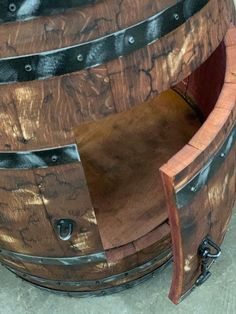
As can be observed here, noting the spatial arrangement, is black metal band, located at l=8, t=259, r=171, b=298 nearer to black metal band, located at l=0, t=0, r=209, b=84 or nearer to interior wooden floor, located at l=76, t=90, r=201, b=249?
interior wooden floor, located at l=76, t=90, r=201, b=249

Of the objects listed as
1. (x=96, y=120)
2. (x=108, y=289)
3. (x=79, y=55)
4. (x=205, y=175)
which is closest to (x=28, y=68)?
(x=79, y=55)

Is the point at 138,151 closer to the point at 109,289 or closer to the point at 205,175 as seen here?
the point at 109,289

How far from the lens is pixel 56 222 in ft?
4.01

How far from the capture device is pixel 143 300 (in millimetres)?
1788

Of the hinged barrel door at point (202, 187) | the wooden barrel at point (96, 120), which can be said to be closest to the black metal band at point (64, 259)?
the wooden barrel at point (96, 120)

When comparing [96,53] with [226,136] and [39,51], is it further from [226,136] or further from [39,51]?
[226,136]

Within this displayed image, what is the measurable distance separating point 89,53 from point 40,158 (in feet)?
0.89

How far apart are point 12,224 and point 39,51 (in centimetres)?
56

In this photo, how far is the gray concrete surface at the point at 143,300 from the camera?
176 centimetres

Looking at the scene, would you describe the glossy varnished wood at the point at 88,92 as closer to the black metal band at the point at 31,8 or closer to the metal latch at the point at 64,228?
the black metal band at the point at 31,8

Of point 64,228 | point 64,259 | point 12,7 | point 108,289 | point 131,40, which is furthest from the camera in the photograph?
point 108,289

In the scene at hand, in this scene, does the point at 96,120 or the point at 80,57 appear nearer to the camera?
the point at 80,57

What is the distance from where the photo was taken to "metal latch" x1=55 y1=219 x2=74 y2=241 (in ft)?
4.00

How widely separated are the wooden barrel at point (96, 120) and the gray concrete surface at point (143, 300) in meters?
0.26
